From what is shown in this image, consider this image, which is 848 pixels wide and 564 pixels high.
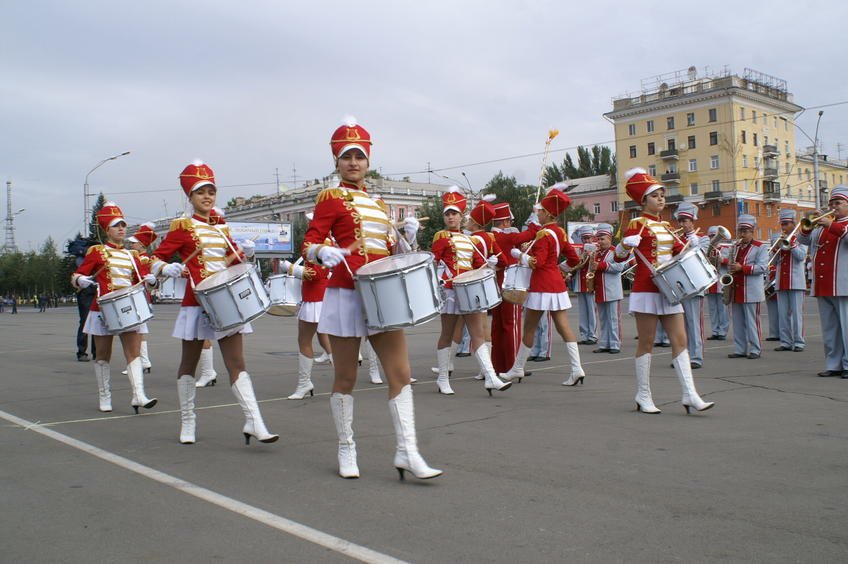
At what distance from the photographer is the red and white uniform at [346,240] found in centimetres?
562

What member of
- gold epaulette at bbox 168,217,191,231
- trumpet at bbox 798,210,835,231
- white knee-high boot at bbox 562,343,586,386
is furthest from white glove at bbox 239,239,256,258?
trumpet at bbox 798,210,835,231

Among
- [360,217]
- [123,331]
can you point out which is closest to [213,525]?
[360,217]

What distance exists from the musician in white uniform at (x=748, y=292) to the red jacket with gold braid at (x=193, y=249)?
917 cm

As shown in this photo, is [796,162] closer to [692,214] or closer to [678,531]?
[692,214]

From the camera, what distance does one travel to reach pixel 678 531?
4297mm

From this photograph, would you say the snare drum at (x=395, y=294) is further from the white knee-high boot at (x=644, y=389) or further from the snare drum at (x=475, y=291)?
the snare drum at (x=475, y=291)

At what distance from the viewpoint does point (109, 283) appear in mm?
9469

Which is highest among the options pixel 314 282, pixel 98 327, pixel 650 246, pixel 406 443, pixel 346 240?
pixel 346 240

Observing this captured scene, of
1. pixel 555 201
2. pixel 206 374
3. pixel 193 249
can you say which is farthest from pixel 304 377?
pixel 555 201

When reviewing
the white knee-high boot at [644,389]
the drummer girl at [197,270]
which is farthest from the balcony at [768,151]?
the drummer girl at [197,270]

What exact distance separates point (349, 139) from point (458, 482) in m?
2.65

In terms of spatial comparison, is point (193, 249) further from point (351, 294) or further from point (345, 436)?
point (345, 436)

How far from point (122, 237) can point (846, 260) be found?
9.29 meters

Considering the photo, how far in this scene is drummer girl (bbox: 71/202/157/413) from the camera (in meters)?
8.92
